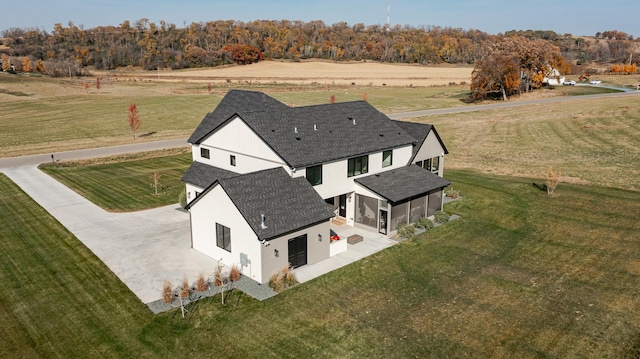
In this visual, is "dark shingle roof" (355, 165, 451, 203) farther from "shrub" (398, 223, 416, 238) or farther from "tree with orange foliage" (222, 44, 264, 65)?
"tree with orange foliage" (222, 44, 264, 65)

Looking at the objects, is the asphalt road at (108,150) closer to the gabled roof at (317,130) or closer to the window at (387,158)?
the gabled roof at (317,130)

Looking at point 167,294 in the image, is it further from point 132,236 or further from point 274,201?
point 132,236

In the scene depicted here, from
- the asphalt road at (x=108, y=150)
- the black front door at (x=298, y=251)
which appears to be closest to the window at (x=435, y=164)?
the black front door at (x=298, y=251)

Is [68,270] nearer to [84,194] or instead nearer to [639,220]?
[84,194]

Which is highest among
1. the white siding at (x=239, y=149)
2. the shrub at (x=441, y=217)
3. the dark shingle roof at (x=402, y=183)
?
the white siding at (x=239, y=149)

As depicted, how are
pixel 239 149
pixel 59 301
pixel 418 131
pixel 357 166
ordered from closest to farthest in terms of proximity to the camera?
pixel 59 301, pixel 239 149, pixel 357 166, pixel 418 131

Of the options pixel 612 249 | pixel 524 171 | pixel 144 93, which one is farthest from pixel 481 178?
pixel 144 93

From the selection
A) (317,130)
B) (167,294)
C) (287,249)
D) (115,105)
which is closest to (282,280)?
(287,249)

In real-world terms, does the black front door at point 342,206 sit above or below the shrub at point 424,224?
above
